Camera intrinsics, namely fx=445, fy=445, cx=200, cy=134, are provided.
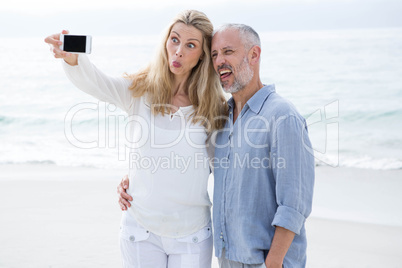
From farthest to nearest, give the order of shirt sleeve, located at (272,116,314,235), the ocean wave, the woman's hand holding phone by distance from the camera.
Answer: the ocean wave → the woman's hand holding phone → shirt sleeve, located at (272,116,314,235)

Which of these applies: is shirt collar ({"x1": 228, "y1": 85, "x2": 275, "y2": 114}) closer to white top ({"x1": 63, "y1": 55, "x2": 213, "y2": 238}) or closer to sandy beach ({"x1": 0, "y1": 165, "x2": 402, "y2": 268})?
white top ({"x1": 63, "y1": 55, "x2": 213, "y2": 238})

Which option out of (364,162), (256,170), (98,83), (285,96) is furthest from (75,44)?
(285,96)

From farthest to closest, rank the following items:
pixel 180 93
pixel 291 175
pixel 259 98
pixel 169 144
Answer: pixel 180 93 < pixel 169 144 < pixel 259 98 < pixel 291 175

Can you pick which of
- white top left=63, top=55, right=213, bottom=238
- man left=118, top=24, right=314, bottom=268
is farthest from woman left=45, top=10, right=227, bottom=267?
man left=118, top=24, right=314, bottom=268

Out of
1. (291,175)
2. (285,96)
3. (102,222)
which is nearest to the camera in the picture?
(291,175)

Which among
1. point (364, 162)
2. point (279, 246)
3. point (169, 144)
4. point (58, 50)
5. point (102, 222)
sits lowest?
point (102, 222)

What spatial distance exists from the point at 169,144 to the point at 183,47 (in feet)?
1.84

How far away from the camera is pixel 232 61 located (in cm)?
238

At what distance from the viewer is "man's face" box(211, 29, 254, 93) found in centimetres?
237

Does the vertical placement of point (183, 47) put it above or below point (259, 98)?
above

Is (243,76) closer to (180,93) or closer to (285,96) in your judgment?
(180,93)

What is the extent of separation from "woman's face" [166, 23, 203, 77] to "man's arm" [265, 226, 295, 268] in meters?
1.06

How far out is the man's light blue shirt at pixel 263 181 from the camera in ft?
6.80

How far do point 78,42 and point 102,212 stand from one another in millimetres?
3732
